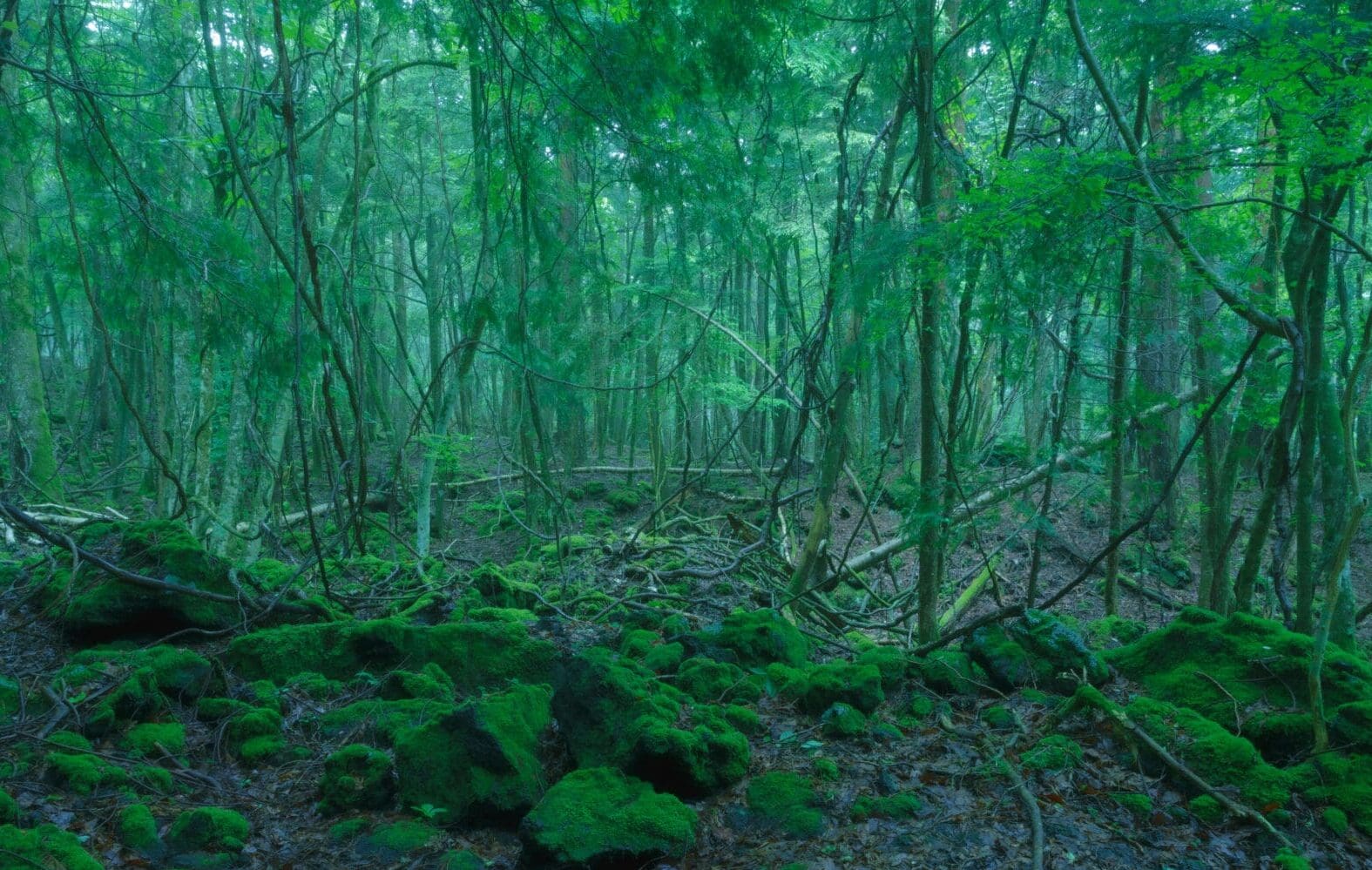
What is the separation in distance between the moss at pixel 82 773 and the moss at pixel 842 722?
3.70 meters

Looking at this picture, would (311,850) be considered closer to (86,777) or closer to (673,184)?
(86,777)

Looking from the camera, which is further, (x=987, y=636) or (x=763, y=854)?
(x=987, y=636)

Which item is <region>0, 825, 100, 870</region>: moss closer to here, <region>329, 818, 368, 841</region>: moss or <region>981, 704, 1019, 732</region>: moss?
<region>329, 818, 368, 841</region>: moss

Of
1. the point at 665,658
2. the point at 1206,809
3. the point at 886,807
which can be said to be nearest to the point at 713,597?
the point at 665,658

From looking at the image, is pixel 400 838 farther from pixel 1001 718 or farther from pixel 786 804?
pixel 1001 718

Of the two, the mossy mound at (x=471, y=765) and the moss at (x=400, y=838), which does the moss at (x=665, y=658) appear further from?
the moss at (x=400, y=838)

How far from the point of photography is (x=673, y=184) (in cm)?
468

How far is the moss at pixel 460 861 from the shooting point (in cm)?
353

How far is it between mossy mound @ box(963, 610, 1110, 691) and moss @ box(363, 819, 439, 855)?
12.1ft

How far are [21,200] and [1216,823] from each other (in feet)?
43.1

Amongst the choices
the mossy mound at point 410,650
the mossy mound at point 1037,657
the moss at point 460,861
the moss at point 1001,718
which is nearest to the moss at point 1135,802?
the moss at point 1001,718

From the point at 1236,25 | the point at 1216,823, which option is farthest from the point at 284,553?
the point at 1236,25

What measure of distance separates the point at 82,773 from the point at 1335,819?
582 centimetres

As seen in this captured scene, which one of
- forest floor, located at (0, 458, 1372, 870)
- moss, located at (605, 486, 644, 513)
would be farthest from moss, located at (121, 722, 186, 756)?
moss, located at (605, 486, 644, 513)
